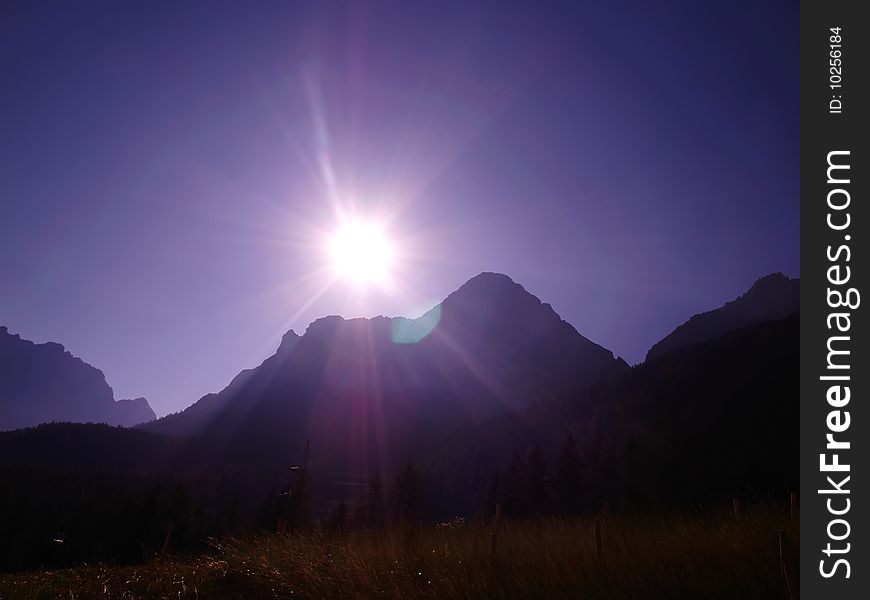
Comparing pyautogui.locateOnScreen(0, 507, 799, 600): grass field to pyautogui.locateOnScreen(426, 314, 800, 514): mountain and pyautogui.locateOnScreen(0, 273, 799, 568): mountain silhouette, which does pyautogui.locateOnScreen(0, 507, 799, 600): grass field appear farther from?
→ pyautogui.locateOnScreen(426, 314, 800, 514): mountain

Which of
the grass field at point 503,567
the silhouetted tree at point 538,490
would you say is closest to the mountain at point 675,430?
the silhouetted tree at point 538,490

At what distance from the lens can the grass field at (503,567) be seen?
6.13 meters

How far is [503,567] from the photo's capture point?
24.7 ft

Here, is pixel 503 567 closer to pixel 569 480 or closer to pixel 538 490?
pixel 538 490

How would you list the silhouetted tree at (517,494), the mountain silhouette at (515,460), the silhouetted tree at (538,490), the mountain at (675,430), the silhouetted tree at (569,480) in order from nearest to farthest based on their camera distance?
1. the silhouetted tree at (538,490)
2. the silhouetted tree at (517,494)
3. the silhouetted tree at (569,480)
4. the mountain silhouette at (515,460)
5. the mountain at (675,430)

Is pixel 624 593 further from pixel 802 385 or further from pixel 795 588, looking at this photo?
pixel 802 385

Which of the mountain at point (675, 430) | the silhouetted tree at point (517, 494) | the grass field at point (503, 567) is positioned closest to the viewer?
the grass field at point (503, 567)

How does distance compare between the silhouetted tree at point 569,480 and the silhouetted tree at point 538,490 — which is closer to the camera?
the silhouetted tree at point 538,490

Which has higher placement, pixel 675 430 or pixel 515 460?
pixel 675 430

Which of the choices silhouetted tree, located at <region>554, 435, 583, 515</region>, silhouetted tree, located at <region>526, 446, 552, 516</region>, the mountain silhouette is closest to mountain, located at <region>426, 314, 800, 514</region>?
the mountain silhouette

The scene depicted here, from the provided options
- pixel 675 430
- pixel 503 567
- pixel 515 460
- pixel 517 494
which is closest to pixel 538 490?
pixel 517 494

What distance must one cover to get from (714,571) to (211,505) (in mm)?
125139

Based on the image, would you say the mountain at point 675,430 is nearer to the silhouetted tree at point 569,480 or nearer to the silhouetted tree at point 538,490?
the silhouetted tree at point 569,480

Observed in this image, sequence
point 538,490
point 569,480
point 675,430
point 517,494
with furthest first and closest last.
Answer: point 675,430 < point 569,480 < point 517,494 < point 538,490
